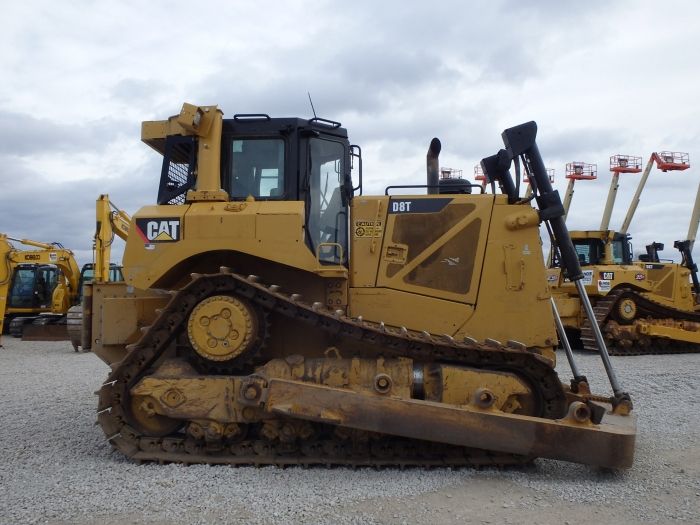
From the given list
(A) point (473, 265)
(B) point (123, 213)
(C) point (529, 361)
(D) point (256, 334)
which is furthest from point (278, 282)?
(B) point (123, 213)

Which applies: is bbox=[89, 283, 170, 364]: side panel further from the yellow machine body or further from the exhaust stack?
the yellow machine body

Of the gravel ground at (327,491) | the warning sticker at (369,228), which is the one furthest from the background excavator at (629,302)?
the warning sticker at (369,228)

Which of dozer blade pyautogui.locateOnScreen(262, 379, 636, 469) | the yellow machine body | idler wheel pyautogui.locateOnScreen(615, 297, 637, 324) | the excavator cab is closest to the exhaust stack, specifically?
dozer blade pyautogui.locateOnScreen(262, 379, 636, 469)

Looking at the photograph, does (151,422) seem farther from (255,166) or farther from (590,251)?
(590,251)

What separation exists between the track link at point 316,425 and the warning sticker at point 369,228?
100 cm

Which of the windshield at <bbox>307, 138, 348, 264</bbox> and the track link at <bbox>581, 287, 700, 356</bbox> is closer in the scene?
the windshield at <bbox>307, 138, 348, 264</bbox>

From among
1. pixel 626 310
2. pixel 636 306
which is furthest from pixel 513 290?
pixel 636 306

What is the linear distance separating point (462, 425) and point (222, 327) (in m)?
2.22

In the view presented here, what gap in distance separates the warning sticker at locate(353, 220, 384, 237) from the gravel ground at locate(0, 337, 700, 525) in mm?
2215

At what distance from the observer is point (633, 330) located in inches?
585

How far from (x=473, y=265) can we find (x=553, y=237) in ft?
3.25

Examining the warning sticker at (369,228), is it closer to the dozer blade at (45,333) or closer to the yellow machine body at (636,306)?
the yellow machine body at (636,306)

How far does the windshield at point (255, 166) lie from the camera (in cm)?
595

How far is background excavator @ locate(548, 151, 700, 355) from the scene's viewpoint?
1491 centimetres
